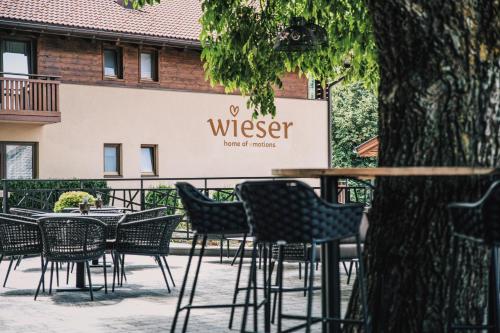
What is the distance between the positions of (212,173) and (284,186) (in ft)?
82.1

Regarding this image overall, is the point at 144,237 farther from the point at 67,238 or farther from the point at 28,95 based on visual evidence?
the point at 28,95

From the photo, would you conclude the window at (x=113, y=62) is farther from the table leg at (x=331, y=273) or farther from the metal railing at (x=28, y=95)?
the table leg at (x=331, y=273)

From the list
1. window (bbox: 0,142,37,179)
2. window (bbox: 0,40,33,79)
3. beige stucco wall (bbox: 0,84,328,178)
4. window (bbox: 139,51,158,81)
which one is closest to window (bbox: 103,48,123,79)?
beige stucco wall (bbox: 0,84,328,178)

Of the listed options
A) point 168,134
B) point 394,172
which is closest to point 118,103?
point 168,134

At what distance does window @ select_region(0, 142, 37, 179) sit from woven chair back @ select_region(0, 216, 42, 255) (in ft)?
55.0

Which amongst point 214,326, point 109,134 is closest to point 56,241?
point 214,326

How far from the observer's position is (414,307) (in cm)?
514

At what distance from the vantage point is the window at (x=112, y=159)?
2795 cm

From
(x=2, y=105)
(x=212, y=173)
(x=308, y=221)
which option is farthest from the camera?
(x=212, y=173)

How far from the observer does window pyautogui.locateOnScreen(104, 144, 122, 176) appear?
91.7 feet

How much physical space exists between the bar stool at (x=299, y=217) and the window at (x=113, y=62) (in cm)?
2331

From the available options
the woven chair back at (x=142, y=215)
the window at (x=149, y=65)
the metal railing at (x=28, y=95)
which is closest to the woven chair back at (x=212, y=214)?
the woven chair back at (x=142, y=215)

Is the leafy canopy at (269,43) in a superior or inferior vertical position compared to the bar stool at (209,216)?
superior

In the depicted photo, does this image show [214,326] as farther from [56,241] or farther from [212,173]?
[212,173]
